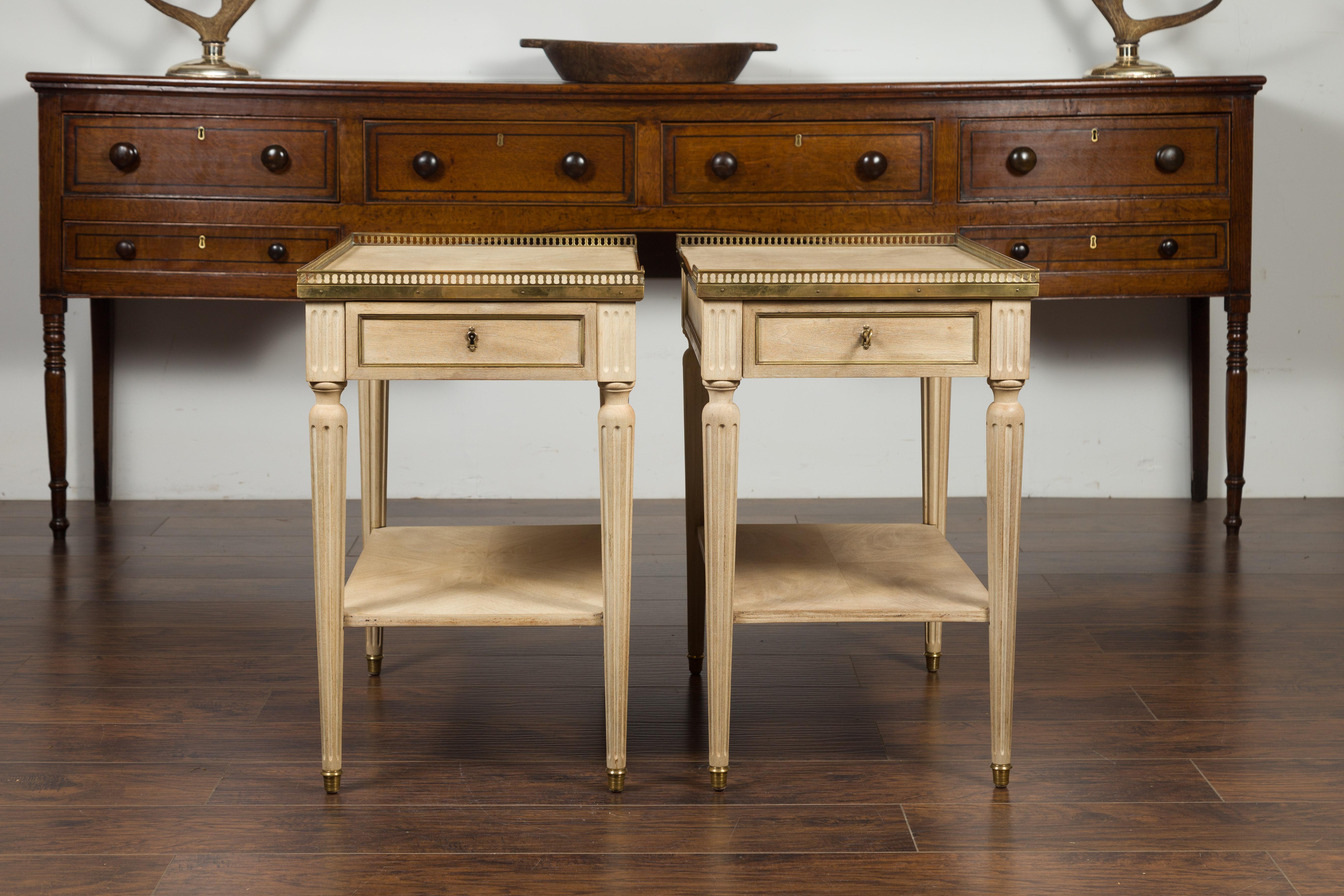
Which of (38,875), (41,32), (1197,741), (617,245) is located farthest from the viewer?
(41,32)

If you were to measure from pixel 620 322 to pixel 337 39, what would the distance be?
2035 mm

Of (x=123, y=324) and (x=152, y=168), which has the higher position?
(x=152, y=168)

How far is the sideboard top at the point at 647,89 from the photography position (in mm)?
2795

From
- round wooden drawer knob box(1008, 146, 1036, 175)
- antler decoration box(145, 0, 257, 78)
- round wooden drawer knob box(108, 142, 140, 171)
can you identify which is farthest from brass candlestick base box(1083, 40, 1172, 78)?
round wooden drawer knob box(108, 142, 140, 171)

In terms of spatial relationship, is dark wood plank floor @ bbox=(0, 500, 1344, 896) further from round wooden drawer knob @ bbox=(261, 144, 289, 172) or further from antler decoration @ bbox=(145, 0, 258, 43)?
antler decoration @ bbox=(145, 0, 258, 43)

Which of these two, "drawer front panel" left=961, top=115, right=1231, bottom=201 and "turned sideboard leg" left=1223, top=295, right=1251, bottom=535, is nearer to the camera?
"drawer front panel" left=961, top=115, right=1231, bottom=201

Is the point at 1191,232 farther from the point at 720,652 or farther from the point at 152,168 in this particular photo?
the point at 152,168

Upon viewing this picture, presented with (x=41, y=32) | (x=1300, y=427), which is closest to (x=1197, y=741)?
(x=1300, y=427)

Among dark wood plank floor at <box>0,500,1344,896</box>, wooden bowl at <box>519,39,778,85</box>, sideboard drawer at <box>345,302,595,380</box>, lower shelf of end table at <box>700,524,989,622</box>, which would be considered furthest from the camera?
wooden bowl at <box>519,39,778,85</box>

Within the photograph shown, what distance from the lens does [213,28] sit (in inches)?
121

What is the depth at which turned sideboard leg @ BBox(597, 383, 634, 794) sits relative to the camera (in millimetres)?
1697

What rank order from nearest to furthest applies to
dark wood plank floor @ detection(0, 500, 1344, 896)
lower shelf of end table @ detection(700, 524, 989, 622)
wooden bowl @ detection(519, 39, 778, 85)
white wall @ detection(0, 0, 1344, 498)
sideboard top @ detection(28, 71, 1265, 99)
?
dark wood plank floor @ detection(0, 500, 1344, 896)
lower shelf of end table @ detection(700, 524, 989, 622)
sideboard top @ detection(28, 71, 1265, 99)
wooden bowl @ detection(519, 39, 778, 85)
white wall @ detection(0, 0, 1344, 498)

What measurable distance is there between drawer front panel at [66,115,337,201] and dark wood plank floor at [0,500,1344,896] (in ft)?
2.64

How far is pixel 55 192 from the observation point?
284 cm
